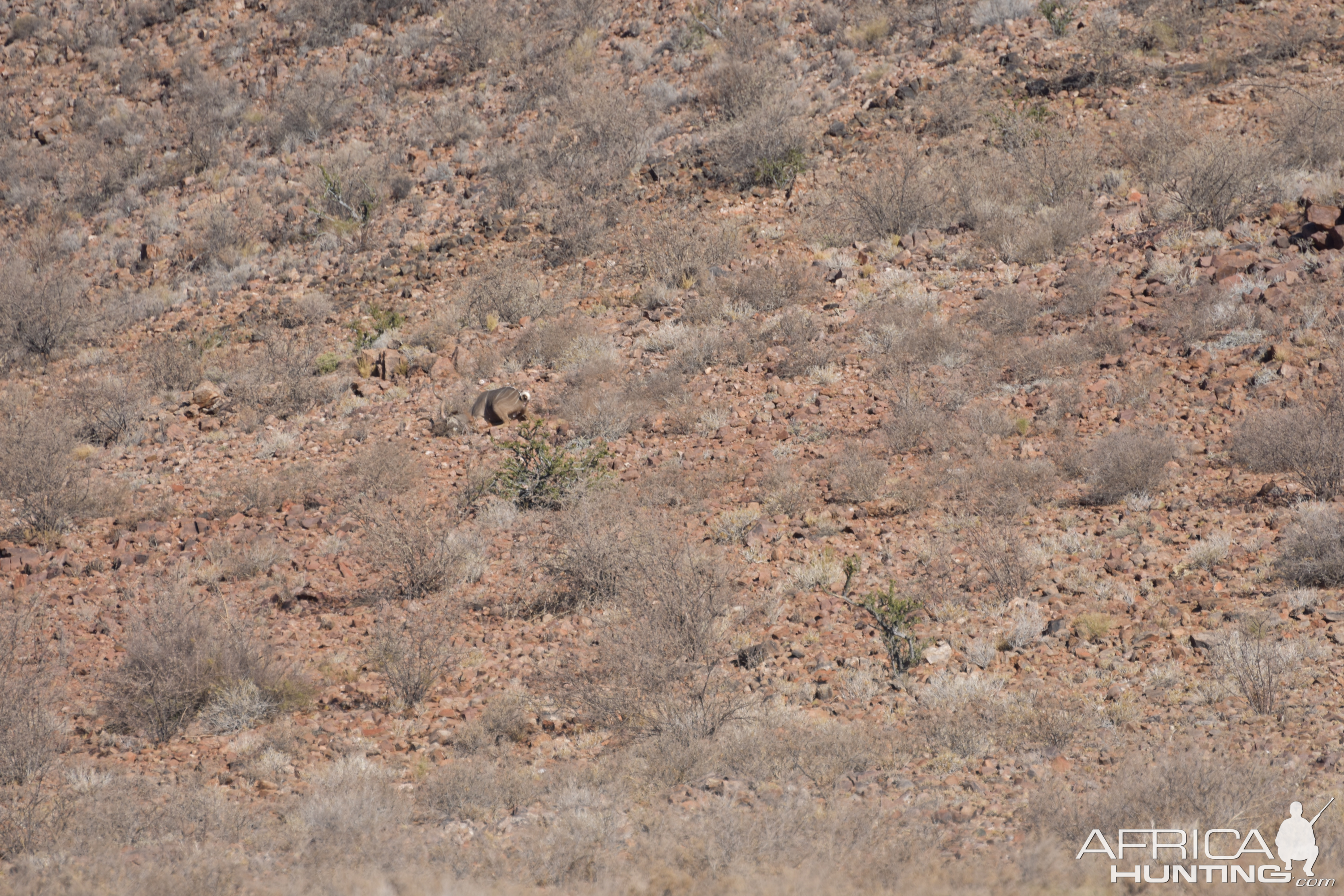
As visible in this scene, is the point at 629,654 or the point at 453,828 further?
the point at 629,654

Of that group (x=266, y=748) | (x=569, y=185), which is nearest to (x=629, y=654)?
(x=266, y=748)

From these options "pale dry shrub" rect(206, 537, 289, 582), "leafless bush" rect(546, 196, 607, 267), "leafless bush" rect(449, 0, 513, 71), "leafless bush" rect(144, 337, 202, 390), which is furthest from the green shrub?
"leafless bush" rect(449, 0, 513, 71)

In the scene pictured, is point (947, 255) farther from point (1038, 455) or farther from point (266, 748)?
point (266, 748)

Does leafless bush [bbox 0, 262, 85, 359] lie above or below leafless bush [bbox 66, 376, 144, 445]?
above

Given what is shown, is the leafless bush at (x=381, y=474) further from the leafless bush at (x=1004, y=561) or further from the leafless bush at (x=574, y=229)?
the leafless bush at (x=574, y=229)

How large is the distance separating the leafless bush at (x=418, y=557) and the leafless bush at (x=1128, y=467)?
5.35 meters

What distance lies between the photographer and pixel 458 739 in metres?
5.98

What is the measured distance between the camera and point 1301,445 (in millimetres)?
7688

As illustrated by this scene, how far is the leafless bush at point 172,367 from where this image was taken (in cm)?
1365

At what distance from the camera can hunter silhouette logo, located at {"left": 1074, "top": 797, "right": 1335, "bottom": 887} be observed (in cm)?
380

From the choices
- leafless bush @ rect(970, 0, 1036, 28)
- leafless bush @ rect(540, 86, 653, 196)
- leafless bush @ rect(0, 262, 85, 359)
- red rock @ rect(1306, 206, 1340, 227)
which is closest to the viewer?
red rock @ rect(1306, 206, 1340, 227)

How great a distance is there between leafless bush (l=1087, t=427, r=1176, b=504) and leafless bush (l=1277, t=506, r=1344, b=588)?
1240 mm

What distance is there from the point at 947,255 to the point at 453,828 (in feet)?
35.7

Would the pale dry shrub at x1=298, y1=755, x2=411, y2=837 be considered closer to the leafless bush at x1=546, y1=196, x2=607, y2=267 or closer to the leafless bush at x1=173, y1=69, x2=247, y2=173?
the leafless bush at x1=546, y1=196, x2=607, y2=267
